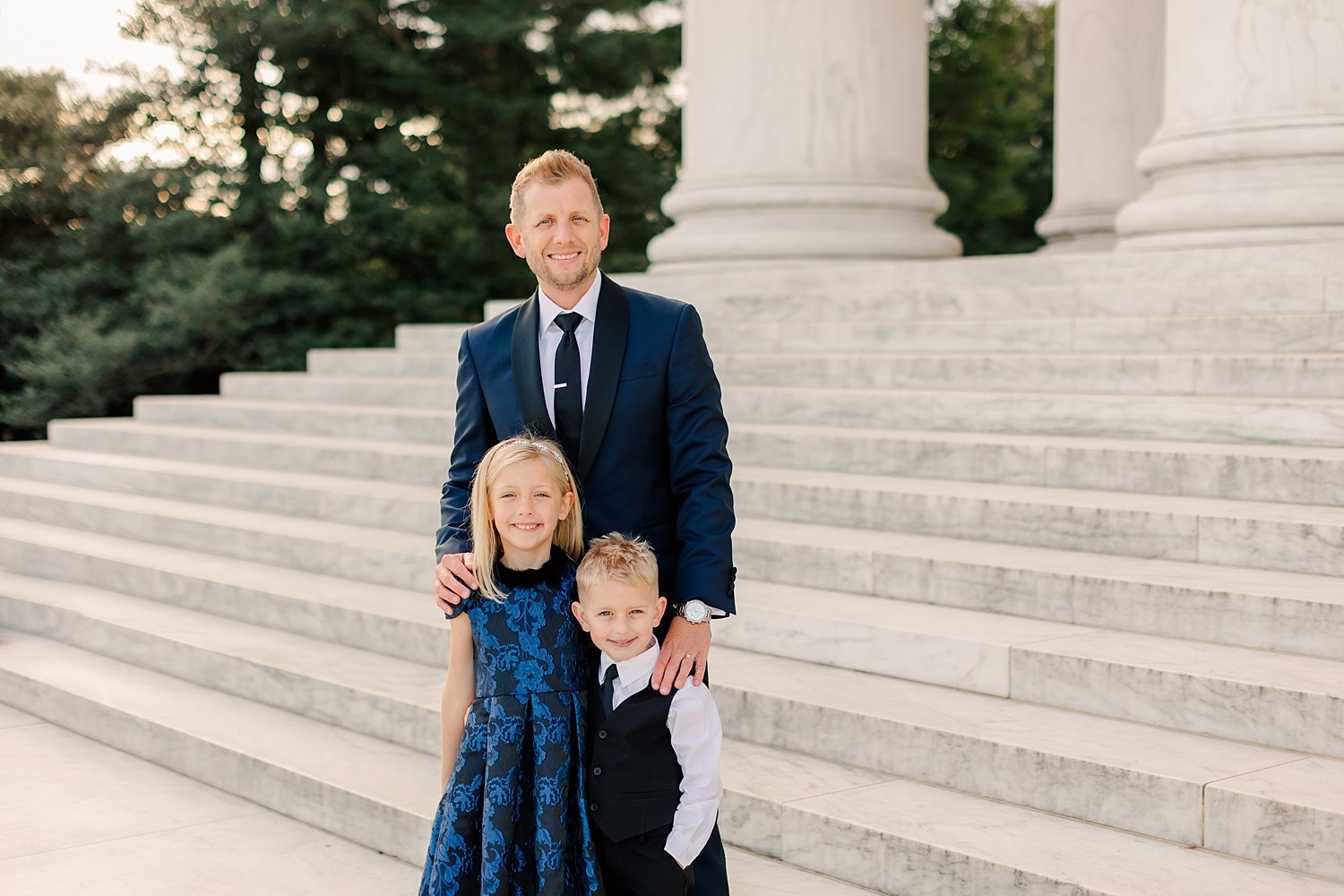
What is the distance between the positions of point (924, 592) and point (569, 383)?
11.5ft

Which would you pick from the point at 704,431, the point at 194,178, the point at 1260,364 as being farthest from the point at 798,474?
the point at 194,178

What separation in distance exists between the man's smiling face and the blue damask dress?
35.4 inches

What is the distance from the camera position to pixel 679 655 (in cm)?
445

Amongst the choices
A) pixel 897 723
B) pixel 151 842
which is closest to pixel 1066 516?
pixel 897 723

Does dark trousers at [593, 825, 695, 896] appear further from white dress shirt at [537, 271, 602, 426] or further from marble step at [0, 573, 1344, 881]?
marble step at [0, 573, 1344, 881]

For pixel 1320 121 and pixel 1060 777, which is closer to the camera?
pixel 1060 777

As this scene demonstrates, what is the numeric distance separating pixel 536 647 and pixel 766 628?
3.17 m

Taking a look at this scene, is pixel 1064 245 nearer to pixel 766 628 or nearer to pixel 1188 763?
pixel 766 628

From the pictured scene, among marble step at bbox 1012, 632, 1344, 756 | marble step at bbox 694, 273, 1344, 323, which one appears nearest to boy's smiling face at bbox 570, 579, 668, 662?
marble step at bbox 1012, 632, 1344, 756

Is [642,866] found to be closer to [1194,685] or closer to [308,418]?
[1194,685]

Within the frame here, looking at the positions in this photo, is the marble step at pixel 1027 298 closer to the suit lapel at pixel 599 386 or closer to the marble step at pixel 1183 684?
the marble step at pixel 1183 684

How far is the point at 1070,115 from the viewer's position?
18172 millimetres

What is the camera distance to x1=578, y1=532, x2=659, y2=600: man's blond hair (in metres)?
4.32

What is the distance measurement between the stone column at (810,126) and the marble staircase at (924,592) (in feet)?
2.68
